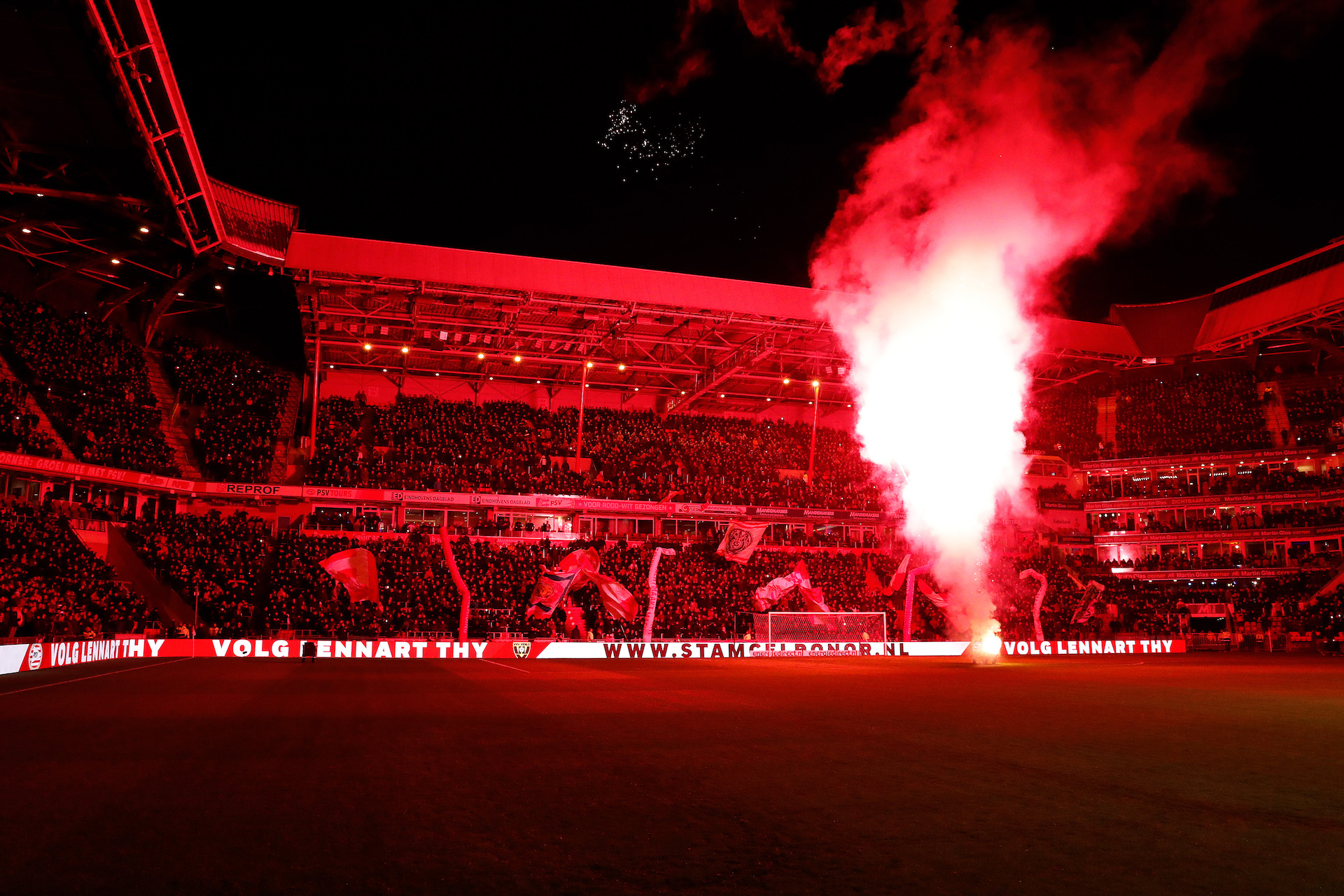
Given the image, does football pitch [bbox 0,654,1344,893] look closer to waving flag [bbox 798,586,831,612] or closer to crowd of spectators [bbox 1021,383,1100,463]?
waving flag [bbox 798,586,831,612]

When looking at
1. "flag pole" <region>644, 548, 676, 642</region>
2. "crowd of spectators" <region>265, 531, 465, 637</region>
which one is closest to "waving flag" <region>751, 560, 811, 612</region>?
"flag pole" <region>644, 548, 676, 642</region>

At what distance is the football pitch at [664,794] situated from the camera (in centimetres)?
636

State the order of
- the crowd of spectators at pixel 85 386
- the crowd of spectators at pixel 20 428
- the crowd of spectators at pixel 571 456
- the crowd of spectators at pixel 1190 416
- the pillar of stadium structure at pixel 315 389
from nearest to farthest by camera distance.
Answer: the crowd of spectators at pixel 20 428 → the crowd of spectators at pixel 85 386 → the pillar of stadium structure at pixel 315 389 → the crowd of spectators at pixel 571 456 → the crowd of spectators at pixel 1190 416

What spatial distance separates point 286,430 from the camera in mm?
48500

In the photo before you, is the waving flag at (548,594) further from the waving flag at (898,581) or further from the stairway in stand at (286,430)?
the waving flag at (898,581)

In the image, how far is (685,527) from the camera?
52812mm

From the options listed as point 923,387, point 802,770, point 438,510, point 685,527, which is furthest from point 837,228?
point 802,770

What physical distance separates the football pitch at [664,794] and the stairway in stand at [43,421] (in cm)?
2105

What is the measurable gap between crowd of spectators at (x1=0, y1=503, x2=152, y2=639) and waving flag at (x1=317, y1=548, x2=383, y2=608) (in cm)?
708

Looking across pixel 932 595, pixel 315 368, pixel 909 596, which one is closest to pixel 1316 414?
pixel 932 595

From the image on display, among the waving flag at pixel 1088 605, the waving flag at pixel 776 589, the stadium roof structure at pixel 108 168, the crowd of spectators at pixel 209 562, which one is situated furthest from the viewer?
the waving flag at pixel 1088 605

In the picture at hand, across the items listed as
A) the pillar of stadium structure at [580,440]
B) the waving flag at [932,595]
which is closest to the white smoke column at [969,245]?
the waving flag at [932,595]

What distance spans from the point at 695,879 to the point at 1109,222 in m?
32.4

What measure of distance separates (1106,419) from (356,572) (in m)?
51.7
